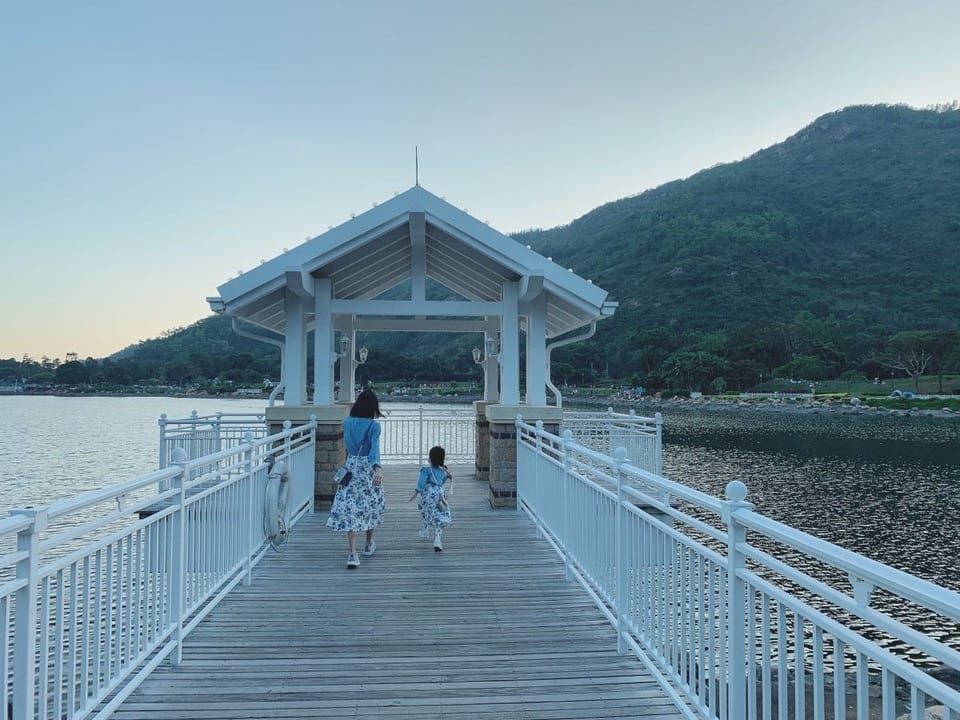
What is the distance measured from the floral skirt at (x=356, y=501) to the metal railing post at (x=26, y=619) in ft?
11.6

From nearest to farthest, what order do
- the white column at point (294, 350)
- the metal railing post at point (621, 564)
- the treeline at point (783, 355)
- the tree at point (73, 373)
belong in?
the metal railing post at point (621, 564), the white column at point (294, 350), the treeline at point (783, 355), the tree at point (73, 373)

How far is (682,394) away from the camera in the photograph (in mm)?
74000

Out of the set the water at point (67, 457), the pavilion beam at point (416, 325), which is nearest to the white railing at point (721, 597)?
the pavilion beam at point (416, 325)

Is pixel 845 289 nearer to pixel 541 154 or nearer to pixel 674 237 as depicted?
pixel 674 237

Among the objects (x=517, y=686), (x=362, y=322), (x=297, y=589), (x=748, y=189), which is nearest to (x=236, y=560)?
(x=297, y=589)

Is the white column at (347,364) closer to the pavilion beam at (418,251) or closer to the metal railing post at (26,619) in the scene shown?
the pavilion beam at (418,251)

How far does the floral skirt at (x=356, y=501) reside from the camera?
5801 millimetres

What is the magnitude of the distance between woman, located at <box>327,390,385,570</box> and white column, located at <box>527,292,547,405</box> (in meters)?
3.49

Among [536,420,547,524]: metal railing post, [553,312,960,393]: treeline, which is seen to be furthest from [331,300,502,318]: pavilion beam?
[553,312,960,393]: treeline

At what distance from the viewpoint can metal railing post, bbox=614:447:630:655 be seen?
389 cm

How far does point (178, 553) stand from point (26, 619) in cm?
137


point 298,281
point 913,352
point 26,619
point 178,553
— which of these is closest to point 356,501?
point 178,553

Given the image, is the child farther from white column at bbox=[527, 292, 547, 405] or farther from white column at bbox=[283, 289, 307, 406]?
white column at bbox=[283, 289, 307, 406]

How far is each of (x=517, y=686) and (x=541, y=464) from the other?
3257 millimetres
